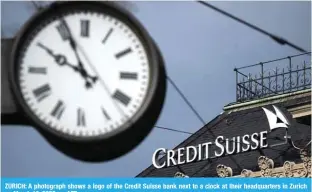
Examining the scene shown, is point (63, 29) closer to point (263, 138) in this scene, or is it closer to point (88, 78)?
point (88, 78)

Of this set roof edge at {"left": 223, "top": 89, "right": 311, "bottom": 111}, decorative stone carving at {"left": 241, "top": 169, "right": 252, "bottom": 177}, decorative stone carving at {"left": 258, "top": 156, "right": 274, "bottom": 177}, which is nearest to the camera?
roof edge at {"left": 223, "top": 89, "right": 311, "bottom": 111}

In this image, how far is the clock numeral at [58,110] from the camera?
242 centimetres

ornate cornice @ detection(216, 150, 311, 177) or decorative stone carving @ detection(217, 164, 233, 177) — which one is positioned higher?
ornate cornice @ detection(216, 150, 311, 177)

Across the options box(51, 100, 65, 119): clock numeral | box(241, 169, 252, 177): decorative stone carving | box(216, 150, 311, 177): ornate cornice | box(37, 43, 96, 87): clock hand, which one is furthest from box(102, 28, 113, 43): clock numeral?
box(241, 169, 252, 177): decorative stone carving

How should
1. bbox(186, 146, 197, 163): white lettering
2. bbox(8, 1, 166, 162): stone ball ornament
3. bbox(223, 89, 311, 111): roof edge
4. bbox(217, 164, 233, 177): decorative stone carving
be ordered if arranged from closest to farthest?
bbox(8, 1, 166, 162): stone ball ornament
bbox(186, 146, 197, 163): white lettering
bbox(217, 164, 233, 177): decorative stone carving
bbox(223, 89, 311, 111): roof edge

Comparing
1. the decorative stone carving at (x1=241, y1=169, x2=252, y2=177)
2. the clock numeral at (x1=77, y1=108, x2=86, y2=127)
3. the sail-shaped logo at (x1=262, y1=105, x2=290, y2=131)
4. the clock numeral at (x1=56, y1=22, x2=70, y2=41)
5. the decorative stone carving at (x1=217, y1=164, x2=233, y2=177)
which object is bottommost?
the clock numeral at (x1=77, y1=108, x2=86, y2=127)

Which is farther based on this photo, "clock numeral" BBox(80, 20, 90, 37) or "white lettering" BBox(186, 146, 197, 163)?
"white lettering" BBox(186, 146, 197, 163)

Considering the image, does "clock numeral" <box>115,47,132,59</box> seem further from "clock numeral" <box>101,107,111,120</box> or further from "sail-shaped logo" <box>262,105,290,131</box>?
"sail-shaped logo" <box>262,105,290,131</box>

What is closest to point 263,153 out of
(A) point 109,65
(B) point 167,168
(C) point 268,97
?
(C) point 268,97

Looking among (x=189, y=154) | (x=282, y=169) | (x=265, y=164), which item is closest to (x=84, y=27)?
(x=189, y=154)

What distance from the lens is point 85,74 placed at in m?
2.45

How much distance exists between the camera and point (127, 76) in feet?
7.94

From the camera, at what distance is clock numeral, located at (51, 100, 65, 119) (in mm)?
2418

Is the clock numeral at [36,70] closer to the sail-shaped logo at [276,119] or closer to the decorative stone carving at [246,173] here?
the sail-shaped logo at [276,119]
